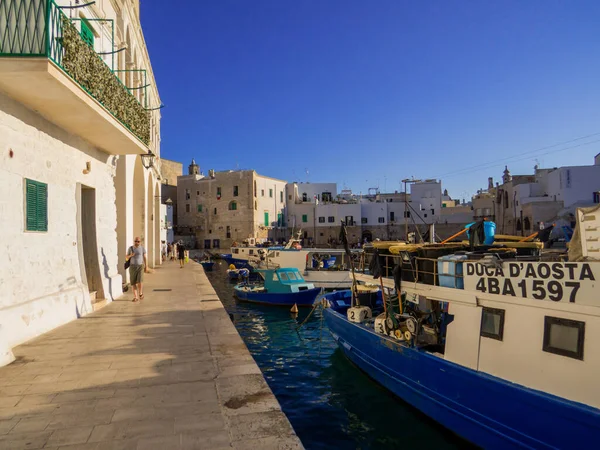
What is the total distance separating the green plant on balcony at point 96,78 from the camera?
723 cm

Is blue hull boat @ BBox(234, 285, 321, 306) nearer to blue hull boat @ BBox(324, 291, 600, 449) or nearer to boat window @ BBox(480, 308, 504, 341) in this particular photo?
blue hull boat @ BBox(324, 291, 600, 449)

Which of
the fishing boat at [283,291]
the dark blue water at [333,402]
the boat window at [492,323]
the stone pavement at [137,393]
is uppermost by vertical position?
the boat window at [492,323]

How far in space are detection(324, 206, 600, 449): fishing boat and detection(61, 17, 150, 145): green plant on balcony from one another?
269 inches

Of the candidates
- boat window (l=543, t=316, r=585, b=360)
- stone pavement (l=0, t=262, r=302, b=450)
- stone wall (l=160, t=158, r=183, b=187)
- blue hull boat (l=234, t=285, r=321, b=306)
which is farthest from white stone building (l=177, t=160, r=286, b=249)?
boat window (l=543, t=316, r=585, b=360)

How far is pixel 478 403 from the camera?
5.62 m

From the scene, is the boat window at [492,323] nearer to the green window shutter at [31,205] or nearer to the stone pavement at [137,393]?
the stone pavement at [137,393]

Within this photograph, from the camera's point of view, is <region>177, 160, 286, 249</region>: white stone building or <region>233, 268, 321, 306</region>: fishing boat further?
<region>177, 160, 286, 249</region>: white stone building

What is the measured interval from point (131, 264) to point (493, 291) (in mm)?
9403

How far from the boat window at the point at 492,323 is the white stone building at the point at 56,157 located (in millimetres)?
6931

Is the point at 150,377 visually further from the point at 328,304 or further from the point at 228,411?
the point at 328,304

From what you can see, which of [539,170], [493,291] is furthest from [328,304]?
[539,170]

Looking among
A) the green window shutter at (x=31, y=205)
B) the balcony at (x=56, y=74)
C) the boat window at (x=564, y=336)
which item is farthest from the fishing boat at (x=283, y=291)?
the boat window at (x=564, y=336)

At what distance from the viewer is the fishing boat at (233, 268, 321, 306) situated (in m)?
18.6

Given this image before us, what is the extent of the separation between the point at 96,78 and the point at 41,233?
10.8 feet
